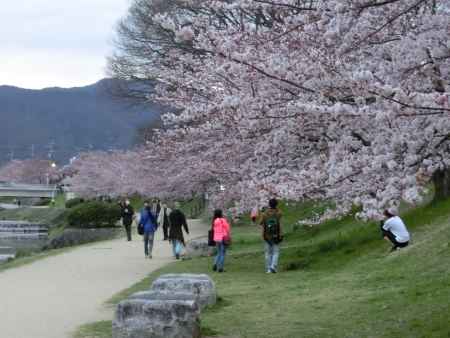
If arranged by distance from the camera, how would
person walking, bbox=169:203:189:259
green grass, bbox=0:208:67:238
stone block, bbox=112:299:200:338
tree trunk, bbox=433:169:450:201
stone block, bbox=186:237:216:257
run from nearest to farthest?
stone block, bbox=112:299:200:338 → tree trunk, bbox=433:169:450:201 → person walking, bbox=169:203:189:259 → stone block, bbox=186:237:216:257 → green grass, bbox=0:208:67:238

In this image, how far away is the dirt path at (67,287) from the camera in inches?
409

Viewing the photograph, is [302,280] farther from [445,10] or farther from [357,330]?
[445,10]

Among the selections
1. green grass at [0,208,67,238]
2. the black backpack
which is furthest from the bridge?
the black backpack

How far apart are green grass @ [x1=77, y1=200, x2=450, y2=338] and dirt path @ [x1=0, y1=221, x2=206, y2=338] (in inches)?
21.6

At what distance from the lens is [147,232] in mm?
21969

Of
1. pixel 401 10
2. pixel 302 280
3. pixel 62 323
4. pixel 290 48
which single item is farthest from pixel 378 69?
pixel 302 280

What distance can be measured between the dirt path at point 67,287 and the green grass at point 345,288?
550 millimetres

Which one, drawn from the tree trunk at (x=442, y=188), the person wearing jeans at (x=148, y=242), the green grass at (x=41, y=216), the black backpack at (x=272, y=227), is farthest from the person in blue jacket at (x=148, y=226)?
the green grass at (x=41, y=216)

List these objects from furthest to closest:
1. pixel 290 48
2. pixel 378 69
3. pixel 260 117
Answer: pixel 290 48 → pixel 260 117 → pixel 378 69

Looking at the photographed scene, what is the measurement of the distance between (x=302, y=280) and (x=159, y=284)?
412cm

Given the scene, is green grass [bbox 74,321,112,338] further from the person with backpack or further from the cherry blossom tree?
the person with backpack

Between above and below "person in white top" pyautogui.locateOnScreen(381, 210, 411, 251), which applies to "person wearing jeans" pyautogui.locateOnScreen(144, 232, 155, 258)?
below

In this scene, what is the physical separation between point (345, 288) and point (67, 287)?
17.7 ft

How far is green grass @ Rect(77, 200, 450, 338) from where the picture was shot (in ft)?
30.2
